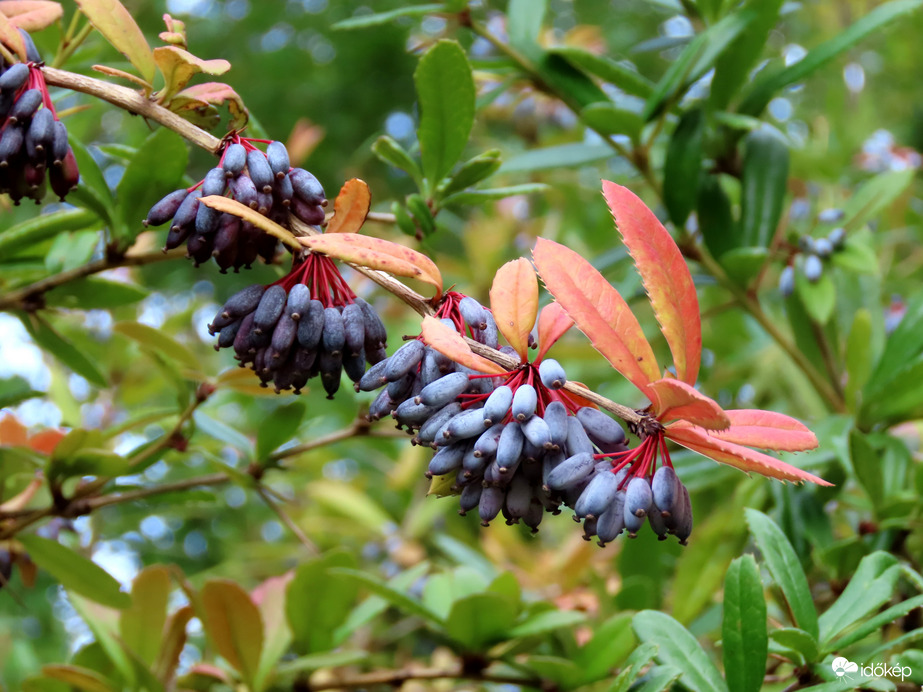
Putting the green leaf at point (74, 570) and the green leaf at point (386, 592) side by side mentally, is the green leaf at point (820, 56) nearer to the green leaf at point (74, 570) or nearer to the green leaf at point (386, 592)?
the green leaf at point (386, 592)

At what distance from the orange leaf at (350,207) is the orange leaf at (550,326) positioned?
0.52ft

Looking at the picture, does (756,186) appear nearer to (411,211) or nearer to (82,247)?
(411,211)

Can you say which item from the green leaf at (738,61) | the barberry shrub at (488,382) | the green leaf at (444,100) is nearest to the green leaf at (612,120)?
the barberry shrub at (488,382)

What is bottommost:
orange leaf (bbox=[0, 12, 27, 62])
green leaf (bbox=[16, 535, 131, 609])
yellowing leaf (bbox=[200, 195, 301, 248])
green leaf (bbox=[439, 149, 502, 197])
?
green leaf (bbox=[16, 535, 131, 609])

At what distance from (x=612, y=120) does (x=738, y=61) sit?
25cm

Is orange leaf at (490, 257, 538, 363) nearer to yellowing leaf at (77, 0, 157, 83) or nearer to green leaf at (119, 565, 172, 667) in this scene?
yellowing leaf at (77, 0, 157, 83)

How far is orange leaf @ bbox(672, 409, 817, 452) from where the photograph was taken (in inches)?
22.2

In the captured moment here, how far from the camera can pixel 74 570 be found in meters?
0.87

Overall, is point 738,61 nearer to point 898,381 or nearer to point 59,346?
point 898,381

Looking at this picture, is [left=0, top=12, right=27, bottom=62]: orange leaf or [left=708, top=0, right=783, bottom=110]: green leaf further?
[left=708, top=0, right=783, bottom=110]: green leaf

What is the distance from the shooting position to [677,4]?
4.17ft

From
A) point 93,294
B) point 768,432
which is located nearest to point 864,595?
point 768,432

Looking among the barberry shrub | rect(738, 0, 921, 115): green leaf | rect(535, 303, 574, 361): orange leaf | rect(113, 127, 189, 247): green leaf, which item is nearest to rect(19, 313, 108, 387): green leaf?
the barberry shrub

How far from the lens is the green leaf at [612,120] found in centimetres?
104
